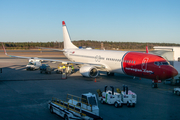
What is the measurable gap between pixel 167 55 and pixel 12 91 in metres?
Answer: 20.3

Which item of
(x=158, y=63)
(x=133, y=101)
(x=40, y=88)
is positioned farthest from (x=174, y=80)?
(x=40, y=88)

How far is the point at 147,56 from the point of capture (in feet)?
79.1

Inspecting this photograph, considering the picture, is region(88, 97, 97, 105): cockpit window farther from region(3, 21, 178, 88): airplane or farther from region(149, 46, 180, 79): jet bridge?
region(149, 46, 180, 79): jet bridge

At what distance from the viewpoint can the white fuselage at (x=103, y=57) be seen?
27.0m

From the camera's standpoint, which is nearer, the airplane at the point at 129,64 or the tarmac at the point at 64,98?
the tarmac at the point at 64,98

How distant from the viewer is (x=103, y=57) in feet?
96.9

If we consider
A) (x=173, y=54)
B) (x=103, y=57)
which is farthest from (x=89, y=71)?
(x=173, y=54)

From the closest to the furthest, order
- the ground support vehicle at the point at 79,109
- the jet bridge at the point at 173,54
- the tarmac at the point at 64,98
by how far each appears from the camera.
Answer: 1. the ground support vehicle at the point at 79,109
2. the tarmac at the point at 64,98
3. the jet bridge at the point at 173,54

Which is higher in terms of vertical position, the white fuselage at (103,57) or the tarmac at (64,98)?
the white fuselage at (103,57)

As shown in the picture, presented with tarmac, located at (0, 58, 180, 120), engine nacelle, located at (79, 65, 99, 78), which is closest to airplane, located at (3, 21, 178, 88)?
engine nacelle, located at (79, 65, 99, 78)

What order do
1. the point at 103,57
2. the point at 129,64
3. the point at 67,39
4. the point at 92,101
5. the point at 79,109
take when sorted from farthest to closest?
1. the point at 67,39
2. the point at 103,57
3. the point at 129,64
4. the point at 92,101
5. the point at 79,109

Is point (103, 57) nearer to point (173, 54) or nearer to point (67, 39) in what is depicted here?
point (173, 54)

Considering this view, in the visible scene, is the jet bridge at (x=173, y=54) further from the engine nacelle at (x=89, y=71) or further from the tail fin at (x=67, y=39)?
the tail fin at (x=67, y=39)

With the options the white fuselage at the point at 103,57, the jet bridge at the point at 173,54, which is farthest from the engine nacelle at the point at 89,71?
the jet bridge at the point at 173,54
